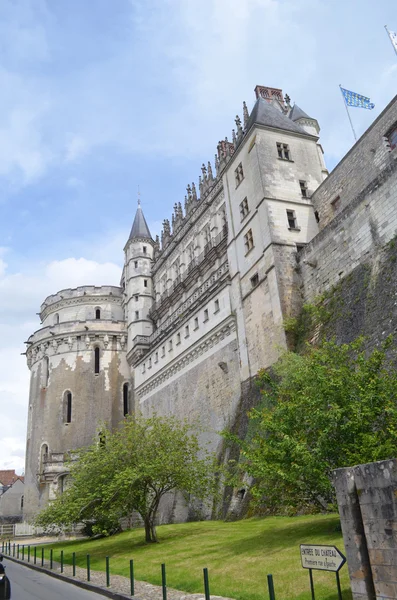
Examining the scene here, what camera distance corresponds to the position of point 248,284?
3003cm

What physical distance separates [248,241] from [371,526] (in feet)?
79.4

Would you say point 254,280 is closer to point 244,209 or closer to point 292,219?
point 292,219

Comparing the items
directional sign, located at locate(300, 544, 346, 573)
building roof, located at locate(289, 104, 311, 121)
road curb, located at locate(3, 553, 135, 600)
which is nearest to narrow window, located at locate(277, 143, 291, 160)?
building roof, located at locate(289, 104, 311, 121)

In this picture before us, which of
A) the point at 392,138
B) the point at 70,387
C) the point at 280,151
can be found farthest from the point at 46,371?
the point at 392,138

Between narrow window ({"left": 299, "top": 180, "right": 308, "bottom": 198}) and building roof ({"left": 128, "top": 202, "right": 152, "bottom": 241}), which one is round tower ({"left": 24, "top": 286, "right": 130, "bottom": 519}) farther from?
narrow window ({"left": 299, "top": 180, "right": 308, "bottom": 198})

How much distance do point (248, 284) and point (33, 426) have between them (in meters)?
31.7

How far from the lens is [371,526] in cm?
794

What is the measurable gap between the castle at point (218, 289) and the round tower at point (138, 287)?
13 cm

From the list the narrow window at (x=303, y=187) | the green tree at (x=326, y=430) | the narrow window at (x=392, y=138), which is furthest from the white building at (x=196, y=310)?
the green tree at (x=326, y=430)

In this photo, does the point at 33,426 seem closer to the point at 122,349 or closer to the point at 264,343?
the point at 122,349

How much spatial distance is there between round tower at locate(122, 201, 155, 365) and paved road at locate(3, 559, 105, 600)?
2980 centimetres

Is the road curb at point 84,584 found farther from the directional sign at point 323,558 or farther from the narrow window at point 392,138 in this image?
the narrow window at point 392,138

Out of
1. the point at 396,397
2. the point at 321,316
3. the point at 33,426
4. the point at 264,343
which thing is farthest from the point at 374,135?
the point at 33,426

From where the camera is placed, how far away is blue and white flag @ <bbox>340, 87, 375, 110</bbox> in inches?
1396
